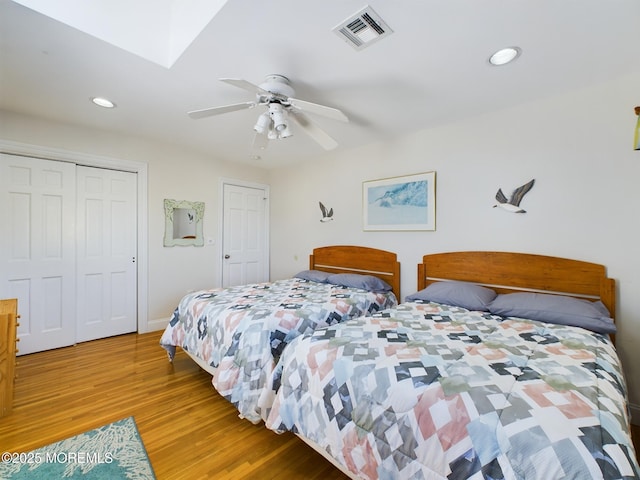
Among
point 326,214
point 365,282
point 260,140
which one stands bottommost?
point 365,282

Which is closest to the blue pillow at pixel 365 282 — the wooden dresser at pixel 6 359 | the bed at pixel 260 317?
the bed at pixel 260 317

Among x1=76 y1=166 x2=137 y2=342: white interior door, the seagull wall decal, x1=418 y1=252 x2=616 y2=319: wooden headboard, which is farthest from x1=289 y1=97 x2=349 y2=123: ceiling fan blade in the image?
x1=76 y1=166 x2=137 y2=342: white interior door

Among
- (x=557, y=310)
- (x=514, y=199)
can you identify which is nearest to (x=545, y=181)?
(x=514, y=199)

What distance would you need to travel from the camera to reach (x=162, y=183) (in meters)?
3.83

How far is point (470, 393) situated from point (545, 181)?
7.05 ft

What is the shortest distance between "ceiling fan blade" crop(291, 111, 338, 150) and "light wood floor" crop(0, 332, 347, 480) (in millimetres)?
2249

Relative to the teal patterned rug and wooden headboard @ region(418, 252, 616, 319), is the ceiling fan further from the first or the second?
the teal patterned rug

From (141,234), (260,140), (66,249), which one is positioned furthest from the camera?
(141,234)

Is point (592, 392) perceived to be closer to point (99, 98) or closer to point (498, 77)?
point (498, 77)

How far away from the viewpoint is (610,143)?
2.15 m

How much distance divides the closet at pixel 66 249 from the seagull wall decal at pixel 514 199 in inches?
164

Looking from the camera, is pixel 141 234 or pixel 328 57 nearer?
pixel 328 57

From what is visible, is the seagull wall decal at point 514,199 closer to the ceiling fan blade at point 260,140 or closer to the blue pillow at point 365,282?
the blue pillow at point 365,282

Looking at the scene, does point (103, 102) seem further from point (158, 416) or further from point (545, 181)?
point (545, 181)
